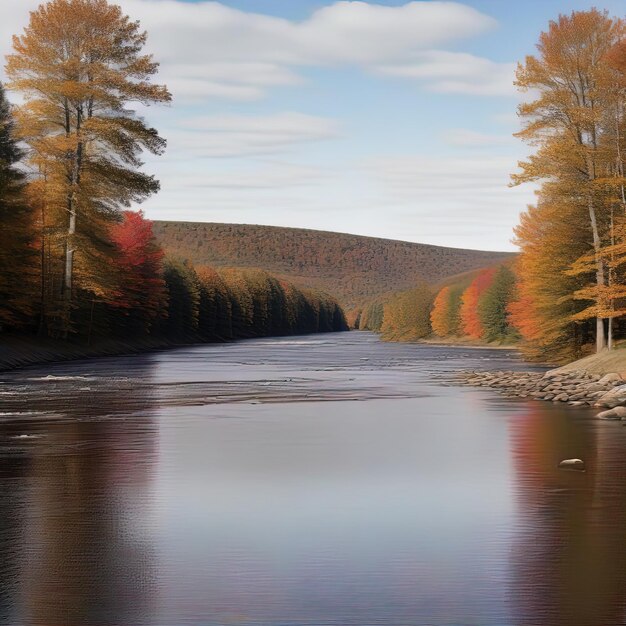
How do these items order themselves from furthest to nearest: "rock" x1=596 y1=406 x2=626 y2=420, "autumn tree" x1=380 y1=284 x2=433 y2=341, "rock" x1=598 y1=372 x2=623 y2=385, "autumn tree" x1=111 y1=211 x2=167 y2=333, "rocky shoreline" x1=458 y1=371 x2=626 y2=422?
"autumn tree" x1=380 y1=284 x2=433 y2=341
"autumn tree" x1=111 y1=211 x2=167 y2=333
"rock" x1=598 y1=372 x2=623 y2=385
"rocky shoreline" x1=458 y1=371 x2=626 y2=422
"rock" x1=596 y1=406 x2=626 y2=420

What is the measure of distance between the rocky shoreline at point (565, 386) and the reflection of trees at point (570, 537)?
29.0 ft

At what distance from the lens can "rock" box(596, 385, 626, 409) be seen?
1169 inches

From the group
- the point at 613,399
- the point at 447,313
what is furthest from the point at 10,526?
the point at 447,313

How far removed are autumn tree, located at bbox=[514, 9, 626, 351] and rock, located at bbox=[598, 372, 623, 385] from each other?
25.2 ft

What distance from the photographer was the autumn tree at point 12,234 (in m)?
54.3

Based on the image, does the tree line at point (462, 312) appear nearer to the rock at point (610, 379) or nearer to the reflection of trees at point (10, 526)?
the rock at point (610, 379)

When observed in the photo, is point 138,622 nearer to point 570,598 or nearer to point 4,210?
point 570,598

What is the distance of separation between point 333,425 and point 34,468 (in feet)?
30.6

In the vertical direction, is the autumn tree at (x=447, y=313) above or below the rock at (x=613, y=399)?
above

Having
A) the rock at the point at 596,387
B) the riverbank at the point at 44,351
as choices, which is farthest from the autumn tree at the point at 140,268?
the rock at the point at 596,387

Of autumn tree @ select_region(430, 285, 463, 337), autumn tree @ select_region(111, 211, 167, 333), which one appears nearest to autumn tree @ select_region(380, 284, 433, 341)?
autumn tree @ select_region(430, 285, 463, 337)

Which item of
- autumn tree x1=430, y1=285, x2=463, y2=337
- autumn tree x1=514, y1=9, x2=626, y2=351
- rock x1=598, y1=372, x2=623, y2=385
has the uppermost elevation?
autumn tree x1=514, y1=9, x2=626, y2=351

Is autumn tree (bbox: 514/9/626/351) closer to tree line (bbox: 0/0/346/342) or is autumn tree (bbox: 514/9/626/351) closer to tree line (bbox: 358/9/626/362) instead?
tree line (bbox: 358/9/626/362)

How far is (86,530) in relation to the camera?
11.6m
